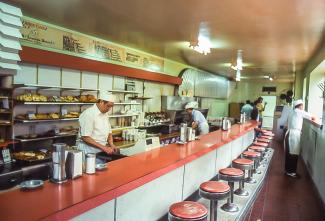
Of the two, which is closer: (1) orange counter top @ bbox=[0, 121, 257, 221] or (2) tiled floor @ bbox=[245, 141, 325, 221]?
(1) orange counter top @ bbox=[0, 121, 257, 221]

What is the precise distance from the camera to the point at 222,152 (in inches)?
181

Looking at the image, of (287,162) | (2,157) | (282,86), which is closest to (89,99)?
(2,157)

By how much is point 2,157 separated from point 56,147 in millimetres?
2326

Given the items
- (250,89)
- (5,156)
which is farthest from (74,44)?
(250,89)

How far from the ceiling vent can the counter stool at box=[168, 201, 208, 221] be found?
285cm

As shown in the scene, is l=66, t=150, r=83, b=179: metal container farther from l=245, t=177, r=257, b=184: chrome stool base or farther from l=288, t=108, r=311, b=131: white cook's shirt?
l=288, t=108, r=311, b=131: white cook's shirt

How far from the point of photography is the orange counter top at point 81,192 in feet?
4.41

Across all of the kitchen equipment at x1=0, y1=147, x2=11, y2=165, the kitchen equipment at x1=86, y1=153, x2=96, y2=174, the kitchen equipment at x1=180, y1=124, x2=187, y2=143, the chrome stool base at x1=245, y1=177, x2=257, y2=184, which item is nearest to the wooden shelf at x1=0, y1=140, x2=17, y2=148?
the kitchen equipment at x1=0, y1=147, x2=11, y2=165

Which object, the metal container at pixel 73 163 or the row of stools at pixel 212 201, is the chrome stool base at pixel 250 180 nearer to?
the row of stools at pixel 212 201

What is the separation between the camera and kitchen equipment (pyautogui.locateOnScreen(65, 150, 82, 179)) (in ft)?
5.99

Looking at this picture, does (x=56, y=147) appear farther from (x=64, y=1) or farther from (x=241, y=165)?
(x=241, y=165)

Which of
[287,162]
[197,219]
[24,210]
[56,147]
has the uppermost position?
[56,147]

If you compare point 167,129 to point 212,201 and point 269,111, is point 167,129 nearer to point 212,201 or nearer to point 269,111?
point 212,201

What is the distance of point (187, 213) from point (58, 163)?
99cm
